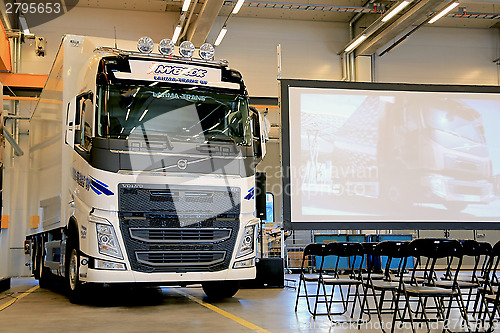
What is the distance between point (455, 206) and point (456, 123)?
1.16 meters

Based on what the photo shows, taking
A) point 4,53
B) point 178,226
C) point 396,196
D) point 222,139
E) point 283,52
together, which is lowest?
point 178,226

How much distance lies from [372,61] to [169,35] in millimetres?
5695

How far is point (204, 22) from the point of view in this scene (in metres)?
13.3

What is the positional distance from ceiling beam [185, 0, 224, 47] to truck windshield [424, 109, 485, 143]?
19.4ft

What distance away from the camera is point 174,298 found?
8.06m

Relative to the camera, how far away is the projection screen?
767 cm

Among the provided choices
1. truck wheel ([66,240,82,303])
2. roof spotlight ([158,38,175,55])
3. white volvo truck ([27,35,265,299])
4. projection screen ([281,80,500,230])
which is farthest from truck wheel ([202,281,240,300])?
roof spotlight ([158,38,175,55])

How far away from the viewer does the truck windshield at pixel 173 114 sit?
6.42 meters

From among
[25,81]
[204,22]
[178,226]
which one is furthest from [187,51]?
[25,81]

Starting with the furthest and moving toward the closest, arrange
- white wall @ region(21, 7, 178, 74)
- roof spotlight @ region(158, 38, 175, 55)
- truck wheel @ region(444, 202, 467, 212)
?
white wall @ region(21, 7, 178, 74)
truck wheel @ region(444, 202, 467, 212)
roof spotlight @ region(158, 38, 175, 55)

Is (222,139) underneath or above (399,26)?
underneath

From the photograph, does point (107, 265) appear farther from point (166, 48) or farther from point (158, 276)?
point (166, 48)

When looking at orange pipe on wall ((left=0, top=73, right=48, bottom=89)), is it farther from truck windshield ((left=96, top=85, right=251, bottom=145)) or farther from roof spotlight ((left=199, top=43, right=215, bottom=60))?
truck windshield ((left=96, top=85, right=251, bottom=145))

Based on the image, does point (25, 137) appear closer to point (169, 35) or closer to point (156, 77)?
point (169, 35)
